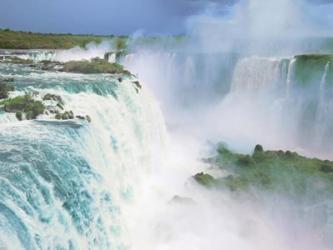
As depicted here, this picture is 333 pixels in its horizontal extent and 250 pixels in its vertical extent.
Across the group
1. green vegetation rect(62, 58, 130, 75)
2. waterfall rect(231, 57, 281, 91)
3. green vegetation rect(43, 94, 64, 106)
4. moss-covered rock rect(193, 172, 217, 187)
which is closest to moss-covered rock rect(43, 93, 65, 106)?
green vegetation rect(43, 94, 64, 106)

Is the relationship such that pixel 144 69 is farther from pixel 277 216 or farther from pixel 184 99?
pixel 277 216

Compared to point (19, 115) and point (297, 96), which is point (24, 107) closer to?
point (19, 115)

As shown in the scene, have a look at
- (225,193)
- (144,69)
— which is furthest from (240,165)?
(144,69)

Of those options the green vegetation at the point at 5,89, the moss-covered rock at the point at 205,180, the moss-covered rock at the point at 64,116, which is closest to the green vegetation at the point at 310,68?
the moss-covered rock at the point at 205,180

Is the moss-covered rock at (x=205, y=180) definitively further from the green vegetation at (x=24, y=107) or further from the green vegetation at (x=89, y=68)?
the green vegetation at (x=89, y=68)

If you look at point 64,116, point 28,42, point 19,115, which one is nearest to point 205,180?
point 64,116
